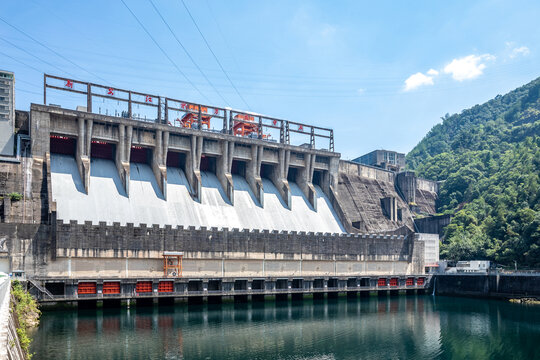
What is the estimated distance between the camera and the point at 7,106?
47.6 meters

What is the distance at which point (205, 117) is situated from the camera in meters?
62.5

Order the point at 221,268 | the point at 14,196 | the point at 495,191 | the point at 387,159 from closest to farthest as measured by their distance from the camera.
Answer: the point at 14,196 → the point at 221,268 → the point at 495,191 → the point at 387,159

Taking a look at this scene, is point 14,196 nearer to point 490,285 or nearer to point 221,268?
point 221,268

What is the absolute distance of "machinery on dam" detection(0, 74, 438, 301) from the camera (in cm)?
4025

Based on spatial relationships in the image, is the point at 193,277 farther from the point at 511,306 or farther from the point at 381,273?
the point at 511,306

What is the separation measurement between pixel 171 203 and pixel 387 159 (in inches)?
1844

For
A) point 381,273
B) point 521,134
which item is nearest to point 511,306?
point 381,273

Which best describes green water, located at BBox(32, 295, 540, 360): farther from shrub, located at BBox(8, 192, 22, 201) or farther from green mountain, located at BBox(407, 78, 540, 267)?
green mountain, located at BBox(407, 78, 540, 267)

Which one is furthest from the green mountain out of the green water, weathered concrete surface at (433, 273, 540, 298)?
the green water

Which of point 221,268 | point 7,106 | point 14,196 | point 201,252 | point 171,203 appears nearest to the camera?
point 14,196

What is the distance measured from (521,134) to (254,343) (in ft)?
328

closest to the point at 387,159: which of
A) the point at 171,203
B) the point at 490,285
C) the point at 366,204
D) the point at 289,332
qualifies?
the point at 366,204

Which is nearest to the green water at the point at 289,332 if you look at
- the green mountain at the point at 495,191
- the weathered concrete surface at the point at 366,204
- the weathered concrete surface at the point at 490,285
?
the weathered concrete surface at the point at 490,285

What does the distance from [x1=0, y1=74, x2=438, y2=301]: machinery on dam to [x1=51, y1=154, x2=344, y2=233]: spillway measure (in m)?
0.16
